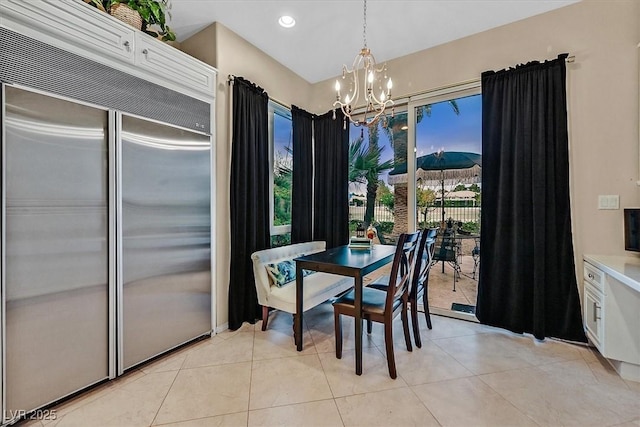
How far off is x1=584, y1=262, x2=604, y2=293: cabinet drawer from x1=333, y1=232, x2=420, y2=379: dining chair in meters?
1.33

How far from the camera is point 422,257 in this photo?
8.05ft

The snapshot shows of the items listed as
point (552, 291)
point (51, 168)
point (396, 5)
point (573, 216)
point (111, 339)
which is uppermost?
point (396, 5)

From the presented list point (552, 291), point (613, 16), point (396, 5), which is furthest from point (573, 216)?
point (396, 5)

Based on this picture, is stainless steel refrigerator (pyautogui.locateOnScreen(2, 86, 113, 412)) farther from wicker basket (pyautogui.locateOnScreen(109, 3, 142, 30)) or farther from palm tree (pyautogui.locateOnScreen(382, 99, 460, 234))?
palm tree (pyautogui.locateOnScreen(382, 99, 460, 234))

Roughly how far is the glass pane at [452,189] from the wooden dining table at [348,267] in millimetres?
1012

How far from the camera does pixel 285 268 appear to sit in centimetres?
284

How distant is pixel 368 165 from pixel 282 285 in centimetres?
195

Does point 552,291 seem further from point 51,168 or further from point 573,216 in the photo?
point 51,168

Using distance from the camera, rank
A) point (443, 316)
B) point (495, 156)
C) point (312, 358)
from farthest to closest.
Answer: point (443, 316), point (495, 156), point (312, 358)

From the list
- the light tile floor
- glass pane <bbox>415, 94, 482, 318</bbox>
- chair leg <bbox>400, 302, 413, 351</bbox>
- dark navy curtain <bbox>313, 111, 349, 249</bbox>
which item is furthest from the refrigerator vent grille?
glass pane <bbox>415, 94, 482, 318</bbox>

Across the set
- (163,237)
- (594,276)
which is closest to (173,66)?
(163,237)

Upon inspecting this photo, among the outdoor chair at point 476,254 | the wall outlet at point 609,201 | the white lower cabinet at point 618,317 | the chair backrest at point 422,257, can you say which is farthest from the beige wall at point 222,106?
the wall outlet at point 609,201

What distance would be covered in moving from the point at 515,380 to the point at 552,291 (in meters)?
0.99

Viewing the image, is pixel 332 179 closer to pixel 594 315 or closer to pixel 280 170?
pixel 280 170
